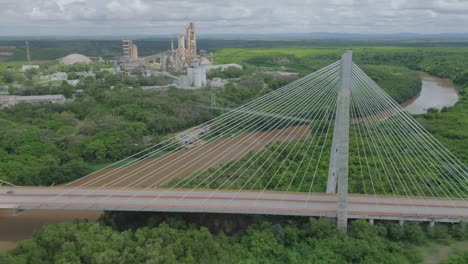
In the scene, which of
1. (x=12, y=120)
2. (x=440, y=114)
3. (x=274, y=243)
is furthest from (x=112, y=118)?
(x=440, y=114)

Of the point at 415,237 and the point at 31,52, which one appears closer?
the point at 415,237

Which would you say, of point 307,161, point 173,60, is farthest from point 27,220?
point 173,60

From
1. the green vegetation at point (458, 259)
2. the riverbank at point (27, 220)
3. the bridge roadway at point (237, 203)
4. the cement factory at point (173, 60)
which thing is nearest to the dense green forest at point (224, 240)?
the green vegetation at point (458, 259)

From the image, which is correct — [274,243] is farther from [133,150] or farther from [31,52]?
[31,52]

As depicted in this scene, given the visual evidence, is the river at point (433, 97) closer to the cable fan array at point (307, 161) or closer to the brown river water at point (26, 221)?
the cable fan array at point (307, 161)

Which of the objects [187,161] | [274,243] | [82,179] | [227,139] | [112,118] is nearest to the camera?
[274,243]

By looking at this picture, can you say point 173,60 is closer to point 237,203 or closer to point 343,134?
point 237,203
